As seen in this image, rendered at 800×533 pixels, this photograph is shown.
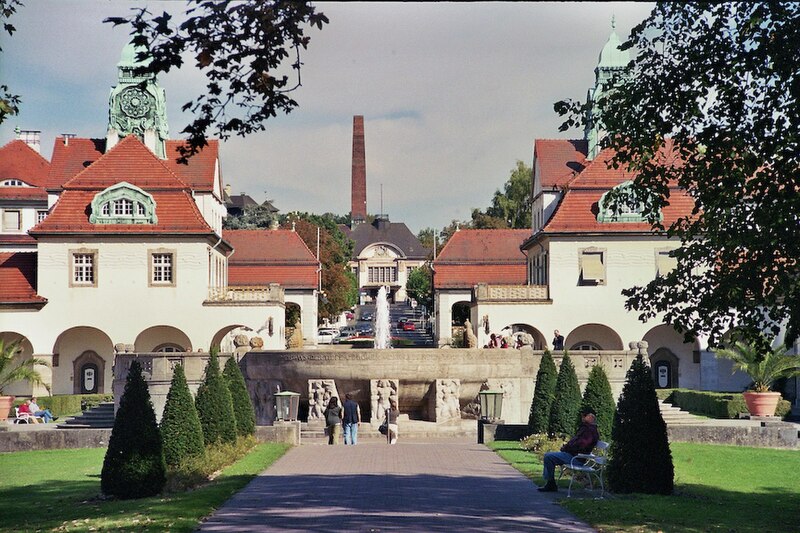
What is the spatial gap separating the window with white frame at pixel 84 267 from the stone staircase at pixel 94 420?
13.8 m

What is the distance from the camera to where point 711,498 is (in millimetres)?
19938

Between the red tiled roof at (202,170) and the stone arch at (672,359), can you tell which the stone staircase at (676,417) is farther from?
the red tiled roof at (202,170)

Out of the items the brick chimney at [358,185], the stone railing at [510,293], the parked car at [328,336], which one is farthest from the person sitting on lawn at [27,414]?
the brick chimney at [358,185]

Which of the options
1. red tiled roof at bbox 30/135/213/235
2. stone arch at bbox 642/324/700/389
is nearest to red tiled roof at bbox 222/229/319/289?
red tiled roof at bbox 30/135/213/235

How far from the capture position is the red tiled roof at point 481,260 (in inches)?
2530

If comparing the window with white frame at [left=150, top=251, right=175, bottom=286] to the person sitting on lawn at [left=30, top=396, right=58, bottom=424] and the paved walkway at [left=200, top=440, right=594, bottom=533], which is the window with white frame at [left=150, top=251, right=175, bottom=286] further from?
the paved walkway at [left=200, top=440, right=594, bottom=533]

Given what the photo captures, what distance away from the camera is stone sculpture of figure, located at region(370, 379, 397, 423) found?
33.9m

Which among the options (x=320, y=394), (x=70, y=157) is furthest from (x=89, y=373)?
(x=320, y=394)

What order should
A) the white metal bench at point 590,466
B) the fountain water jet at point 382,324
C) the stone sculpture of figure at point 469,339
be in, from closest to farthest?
the white metal bench at point 590,466, the stone sculpture of figure at point 469,339, the fountain water jet at point 382,324

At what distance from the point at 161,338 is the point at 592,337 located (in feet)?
62.8

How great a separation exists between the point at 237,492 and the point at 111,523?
353cm

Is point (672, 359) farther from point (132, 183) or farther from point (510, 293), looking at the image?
point (132, 183)

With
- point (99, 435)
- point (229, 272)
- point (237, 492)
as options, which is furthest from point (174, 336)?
point (237, 492)

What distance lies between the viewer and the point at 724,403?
39781 millimetres
